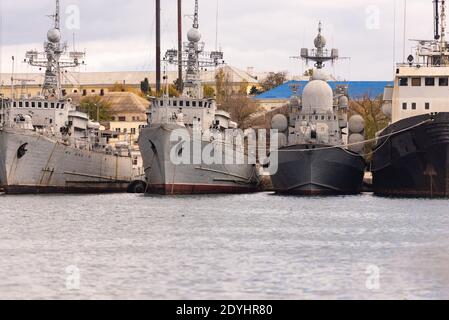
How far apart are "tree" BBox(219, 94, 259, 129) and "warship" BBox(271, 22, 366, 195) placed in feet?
139

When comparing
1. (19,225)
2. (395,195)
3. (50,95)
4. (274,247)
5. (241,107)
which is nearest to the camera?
(274,247)

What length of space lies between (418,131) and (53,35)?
100 ft

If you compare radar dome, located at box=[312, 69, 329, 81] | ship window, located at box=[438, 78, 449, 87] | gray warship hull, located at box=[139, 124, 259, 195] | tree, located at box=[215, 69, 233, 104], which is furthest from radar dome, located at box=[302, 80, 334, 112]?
tree, located at box=[215, 69, 233, 104]

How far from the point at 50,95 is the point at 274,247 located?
54193 mm

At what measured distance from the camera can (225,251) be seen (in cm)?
4906

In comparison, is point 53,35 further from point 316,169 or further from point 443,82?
point 443,82

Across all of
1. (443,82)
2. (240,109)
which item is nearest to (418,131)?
(443,82)

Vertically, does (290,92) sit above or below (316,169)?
above

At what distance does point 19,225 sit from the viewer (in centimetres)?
6053

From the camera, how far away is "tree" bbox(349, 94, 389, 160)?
386 feet

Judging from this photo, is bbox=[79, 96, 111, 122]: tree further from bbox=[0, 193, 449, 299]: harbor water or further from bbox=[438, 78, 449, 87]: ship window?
bbox=[0, 193, 449, 299]: harbor water
